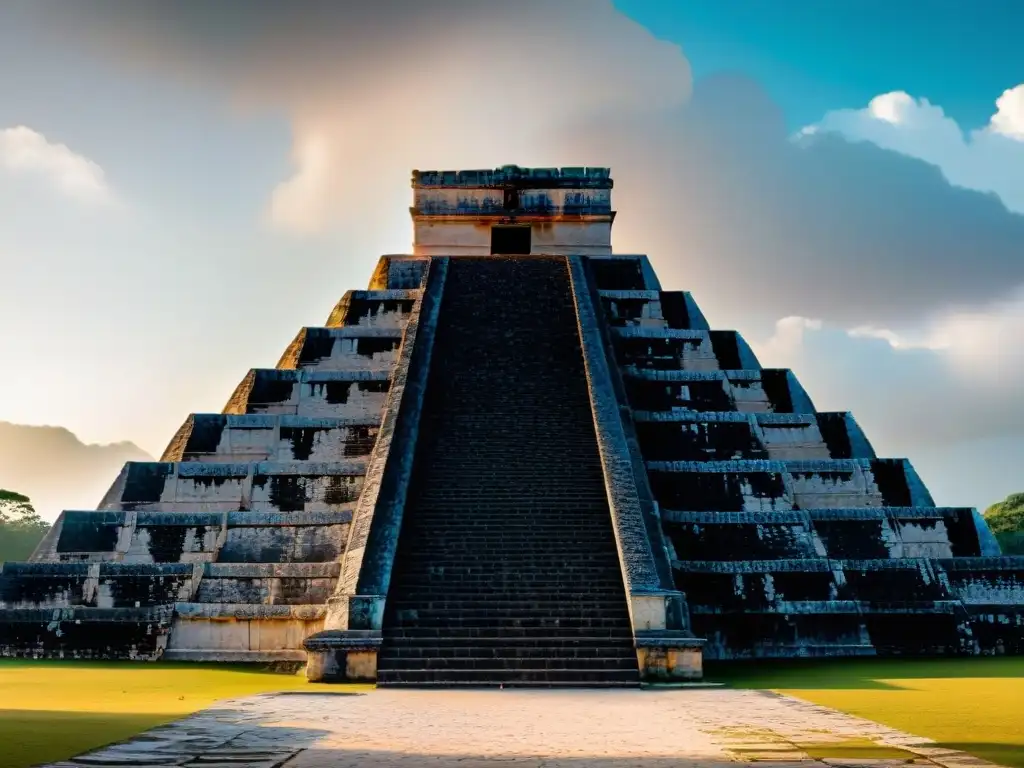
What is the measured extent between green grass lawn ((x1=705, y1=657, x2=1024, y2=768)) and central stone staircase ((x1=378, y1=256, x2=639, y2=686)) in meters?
1.40

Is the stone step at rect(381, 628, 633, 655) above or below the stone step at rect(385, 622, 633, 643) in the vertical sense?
below

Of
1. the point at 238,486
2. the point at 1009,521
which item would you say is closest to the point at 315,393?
the point at 238,486

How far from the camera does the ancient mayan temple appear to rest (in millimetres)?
9312

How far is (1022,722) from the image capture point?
597cm

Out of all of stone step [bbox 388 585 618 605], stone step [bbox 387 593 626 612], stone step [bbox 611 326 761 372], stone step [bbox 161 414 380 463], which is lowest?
stone step [bbox 387 593 626 612]

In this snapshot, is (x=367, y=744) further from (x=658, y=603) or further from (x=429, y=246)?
(x=429, y=246)

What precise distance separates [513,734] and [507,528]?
5045 mm

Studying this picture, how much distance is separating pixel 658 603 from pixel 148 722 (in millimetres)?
4662

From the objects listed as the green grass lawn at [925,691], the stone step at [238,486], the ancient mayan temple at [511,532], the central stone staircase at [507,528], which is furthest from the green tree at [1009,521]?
the stone step at [238,486]

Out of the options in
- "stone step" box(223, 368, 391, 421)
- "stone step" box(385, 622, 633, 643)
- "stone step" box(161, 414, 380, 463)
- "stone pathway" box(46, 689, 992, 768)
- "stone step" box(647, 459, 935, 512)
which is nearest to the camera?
"stone pathway" box(46, 689, 992, 768)

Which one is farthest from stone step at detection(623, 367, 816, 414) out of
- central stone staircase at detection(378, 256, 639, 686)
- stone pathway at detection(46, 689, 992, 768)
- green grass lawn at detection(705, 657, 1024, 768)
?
stone pathway at detection(46, 689, 992, 768)

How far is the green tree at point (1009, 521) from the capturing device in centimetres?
2970

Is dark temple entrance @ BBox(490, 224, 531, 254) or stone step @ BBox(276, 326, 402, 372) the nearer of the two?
stone step @ BBox(276, 326, 402, 372)

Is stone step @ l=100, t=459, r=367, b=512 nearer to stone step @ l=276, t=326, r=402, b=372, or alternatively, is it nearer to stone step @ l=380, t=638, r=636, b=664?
stone step @ l=276, t=326, r=402, b=372
